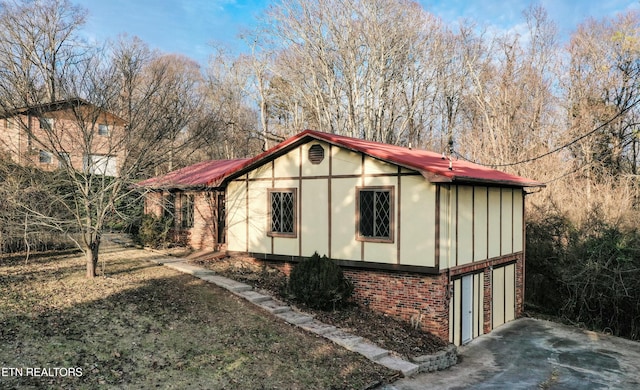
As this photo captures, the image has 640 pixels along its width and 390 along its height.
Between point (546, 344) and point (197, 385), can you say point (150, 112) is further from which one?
point (546, 344)

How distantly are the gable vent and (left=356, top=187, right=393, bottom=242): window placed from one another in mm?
1605

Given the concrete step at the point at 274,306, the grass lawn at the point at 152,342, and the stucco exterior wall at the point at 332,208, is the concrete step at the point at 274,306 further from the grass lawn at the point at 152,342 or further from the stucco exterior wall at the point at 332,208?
the stucco exterior wall at the point at 332,208

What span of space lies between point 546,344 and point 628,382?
2.64m

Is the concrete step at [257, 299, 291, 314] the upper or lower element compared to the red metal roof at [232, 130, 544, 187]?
lower

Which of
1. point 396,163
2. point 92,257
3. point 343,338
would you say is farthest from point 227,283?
point 396,163

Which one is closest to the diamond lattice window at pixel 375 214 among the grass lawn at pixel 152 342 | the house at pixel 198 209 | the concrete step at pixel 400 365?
the concrete step at pixel 400 365

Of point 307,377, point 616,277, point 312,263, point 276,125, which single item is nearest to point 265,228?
point 312,263

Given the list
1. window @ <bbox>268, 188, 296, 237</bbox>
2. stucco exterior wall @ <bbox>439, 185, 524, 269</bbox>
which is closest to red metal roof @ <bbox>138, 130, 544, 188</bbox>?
stucco exterior wall @ <bbox>439, 185, 524, 269</bbox>

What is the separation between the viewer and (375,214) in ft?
36.5

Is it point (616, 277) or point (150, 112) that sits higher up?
point (150, 112)

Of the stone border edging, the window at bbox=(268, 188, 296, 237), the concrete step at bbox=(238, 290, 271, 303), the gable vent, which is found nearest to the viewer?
the stone border edging

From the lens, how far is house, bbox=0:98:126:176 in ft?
32.6

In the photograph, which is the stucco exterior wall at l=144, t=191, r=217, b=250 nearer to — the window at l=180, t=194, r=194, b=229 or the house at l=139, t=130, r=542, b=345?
the window at l=180, t=194, r=194, b=229

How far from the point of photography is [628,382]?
349 inches
